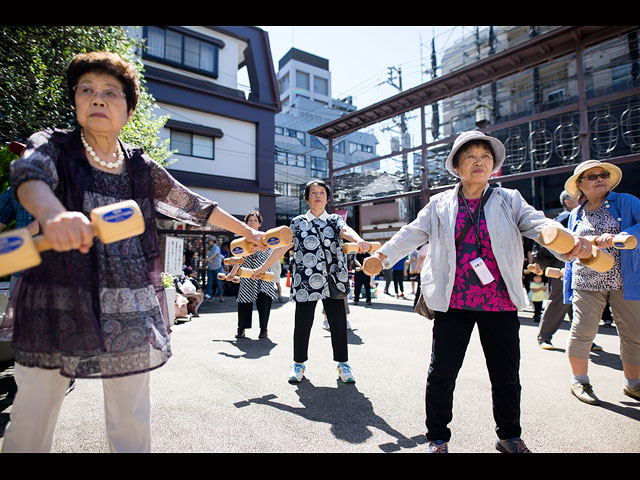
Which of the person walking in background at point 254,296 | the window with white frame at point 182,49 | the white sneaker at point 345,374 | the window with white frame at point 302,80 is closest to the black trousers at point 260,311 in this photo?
the person walking in background at point 254,296

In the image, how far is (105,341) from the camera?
5.17ft

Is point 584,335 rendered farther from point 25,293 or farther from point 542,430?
point 25,293

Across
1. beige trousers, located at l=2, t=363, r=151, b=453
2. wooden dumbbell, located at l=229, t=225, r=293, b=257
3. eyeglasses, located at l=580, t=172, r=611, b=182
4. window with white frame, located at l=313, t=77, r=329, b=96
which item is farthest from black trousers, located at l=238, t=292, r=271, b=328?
window with white frame, located at l=313, t=77, r=329, b=96

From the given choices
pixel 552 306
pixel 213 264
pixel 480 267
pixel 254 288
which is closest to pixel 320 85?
pixel 213 264

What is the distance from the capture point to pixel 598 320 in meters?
3.29

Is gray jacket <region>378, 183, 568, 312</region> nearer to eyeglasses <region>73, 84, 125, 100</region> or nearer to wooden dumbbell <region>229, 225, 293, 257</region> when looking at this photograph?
wooden dumbbell <region>229, 225, 293, 257</region>

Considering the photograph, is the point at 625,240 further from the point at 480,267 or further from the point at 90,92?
the point at 90,92

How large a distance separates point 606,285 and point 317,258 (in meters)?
2.61

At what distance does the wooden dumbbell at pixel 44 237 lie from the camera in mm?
1223

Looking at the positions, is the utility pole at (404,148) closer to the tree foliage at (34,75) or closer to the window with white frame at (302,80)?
the tree foliage at (34,75)

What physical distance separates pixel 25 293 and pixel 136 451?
2.78ft

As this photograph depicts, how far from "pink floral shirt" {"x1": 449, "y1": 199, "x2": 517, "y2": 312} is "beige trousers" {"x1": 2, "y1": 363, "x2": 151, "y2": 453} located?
1848 millimetres

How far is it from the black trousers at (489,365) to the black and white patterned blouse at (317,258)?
59.1 inches
